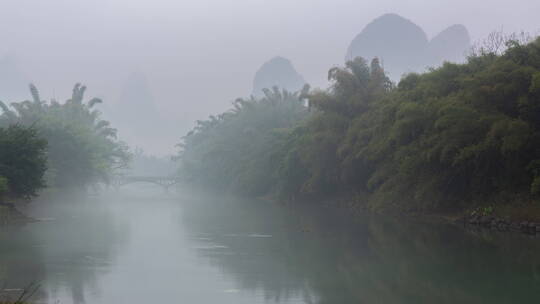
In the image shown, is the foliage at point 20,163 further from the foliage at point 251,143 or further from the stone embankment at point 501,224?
the foliage at point 251,143

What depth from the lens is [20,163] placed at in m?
32.9

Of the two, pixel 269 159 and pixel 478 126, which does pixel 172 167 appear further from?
pixel 478 126

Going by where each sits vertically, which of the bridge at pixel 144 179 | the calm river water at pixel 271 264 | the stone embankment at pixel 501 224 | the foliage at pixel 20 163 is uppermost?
the bridge at pixel 144 179

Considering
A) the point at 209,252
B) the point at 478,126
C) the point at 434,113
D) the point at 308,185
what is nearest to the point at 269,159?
the point at 308,185

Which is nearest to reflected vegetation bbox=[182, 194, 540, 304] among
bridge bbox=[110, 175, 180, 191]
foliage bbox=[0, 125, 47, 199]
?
foliage bbox=[0, 125, 47, 199]

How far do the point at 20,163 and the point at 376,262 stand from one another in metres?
21.2

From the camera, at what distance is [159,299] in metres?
13.1

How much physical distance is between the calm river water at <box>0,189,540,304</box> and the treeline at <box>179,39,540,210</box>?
11.9 ft

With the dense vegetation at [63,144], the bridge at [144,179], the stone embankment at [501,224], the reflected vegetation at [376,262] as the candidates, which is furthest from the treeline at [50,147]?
the stone embankment at [501,224]

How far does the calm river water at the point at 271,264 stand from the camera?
13.5m

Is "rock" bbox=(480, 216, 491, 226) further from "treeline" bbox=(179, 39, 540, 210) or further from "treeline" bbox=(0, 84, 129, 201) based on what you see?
"treeline" bbox=(0, 84, 129, 201)

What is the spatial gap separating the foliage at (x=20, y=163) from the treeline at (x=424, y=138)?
1853 centimetres

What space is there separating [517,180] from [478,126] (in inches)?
115

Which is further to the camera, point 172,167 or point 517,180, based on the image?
point 172,167
